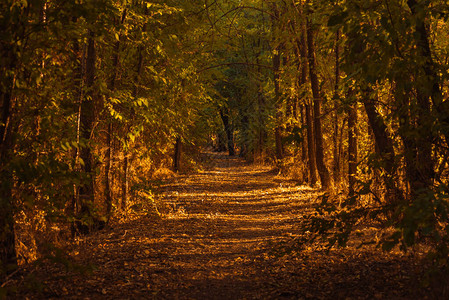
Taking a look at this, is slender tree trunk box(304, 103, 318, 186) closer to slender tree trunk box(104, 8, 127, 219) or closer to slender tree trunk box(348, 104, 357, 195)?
slender tree trunk box(348, 104, 357, 195)

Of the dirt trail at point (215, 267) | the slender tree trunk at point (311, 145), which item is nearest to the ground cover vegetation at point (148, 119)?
the dirt trail at point (215, 267)

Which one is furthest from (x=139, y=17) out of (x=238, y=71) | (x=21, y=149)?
(x=238, y=71)

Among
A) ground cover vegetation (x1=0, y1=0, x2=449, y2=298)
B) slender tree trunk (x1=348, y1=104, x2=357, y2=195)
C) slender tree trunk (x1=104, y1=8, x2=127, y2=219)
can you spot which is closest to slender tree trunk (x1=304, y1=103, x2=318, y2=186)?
ground cover vegetation (x1=0, y1=0, x2=449, y2=298)

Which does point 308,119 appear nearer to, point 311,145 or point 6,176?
point 311,145

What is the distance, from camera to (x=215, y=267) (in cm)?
680

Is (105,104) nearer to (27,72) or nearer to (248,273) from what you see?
(27,72)

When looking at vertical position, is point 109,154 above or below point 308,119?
below

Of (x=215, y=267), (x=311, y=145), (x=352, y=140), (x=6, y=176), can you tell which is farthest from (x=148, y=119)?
(x=311, y=145)

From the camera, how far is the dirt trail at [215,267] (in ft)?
17.1

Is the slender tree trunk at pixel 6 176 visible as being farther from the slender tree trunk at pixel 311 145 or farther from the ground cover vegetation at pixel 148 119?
the slender tree trunk at pixel 311 145

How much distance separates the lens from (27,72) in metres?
4.63

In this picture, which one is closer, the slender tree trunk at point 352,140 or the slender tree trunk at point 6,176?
the slender tree trunk at point 6,176

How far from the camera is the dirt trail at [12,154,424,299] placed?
5.21 m

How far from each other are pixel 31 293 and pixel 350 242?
526 centimetres
